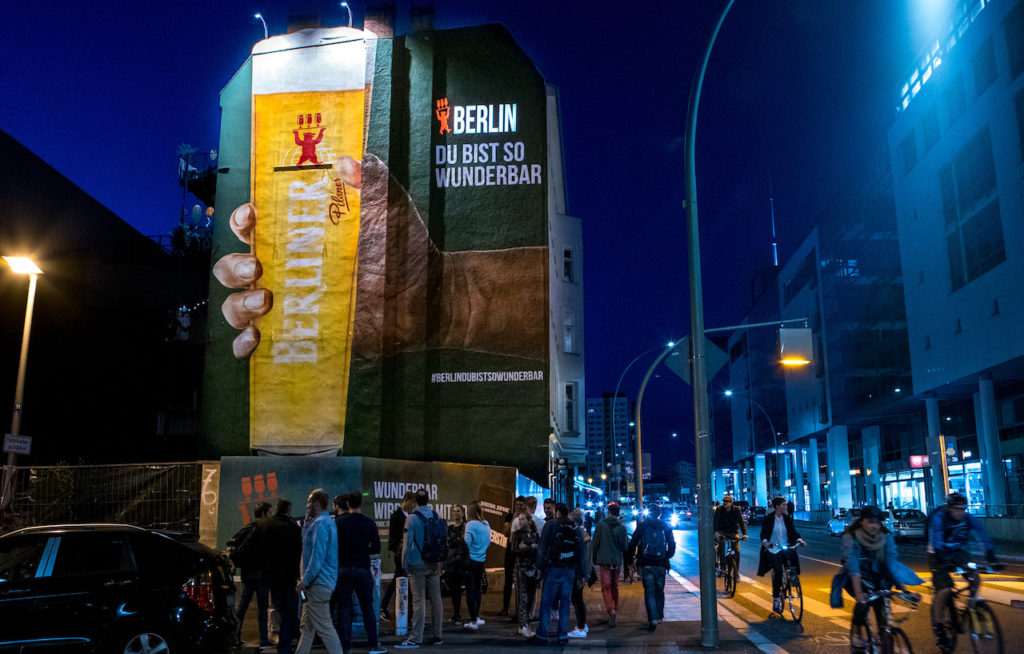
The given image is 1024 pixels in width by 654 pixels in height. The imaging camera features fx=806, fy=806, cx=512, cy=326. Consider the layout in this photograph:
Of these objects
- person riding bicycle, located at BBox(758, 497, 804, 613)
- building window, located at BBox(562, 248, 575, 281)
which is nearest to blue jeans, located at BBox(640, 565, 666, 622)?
person riding bicycle, located at BBox(758, 497, 804, 613)

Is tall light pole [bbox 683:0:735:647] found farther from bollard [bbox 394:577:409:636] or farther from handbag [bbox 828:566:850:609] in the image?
bollard [bbox 394:577:409:636]

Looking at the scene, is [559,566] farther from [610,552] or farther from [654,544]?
[610,552]

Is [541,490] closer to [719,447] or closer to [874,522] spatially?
[874,522]

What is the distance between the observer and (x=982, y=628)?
8.31m

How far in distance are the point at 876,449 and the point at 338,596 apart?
5979 cm

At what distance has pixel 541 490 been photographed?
75.3 ft

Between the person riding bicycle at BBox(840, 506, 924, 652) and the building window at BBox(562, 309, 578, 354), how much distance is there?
24107mm

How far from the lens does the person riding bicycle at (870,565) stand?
26.1 feet

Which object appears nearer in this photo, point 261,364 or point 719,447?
point 261,364

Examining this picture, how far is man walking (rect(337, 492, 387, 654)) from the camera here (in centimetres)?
900

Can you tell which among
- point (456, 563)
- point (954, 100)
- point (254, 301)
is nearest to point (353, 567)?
point (456, 563)

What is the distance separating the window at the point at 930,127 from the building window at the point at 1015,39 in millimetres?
8104

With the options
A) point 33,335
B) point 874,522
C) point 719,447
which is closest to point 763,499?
point 719,447

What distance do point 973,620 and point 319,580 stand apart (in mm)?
6795
